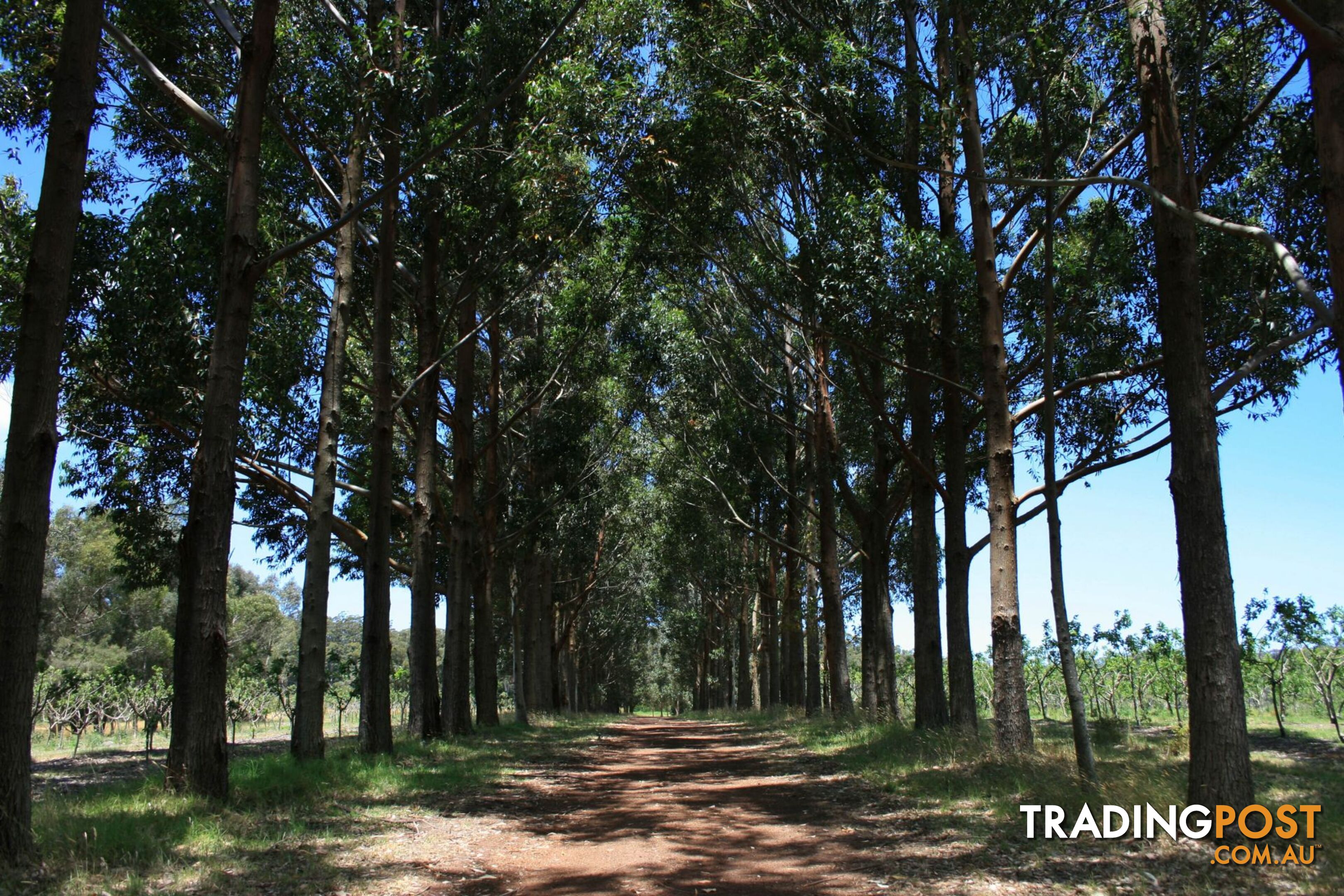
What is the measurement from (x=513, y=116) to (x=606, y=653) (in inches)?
2006

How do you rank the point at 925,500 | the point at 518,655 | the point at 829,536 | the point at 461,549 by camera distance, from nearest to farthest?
the point at 925,500 < the point at 461,549 < the point at 829,536 < the point at 518,655

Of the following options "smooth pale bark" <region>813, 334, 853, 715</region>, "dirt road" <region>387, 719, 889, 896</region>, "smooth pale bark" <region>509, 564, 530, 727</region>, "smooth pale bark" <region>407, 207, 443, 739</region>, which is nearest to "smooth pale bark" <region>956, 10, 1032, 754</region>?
"dirt road" <region>387, 719, 889, 896</region>

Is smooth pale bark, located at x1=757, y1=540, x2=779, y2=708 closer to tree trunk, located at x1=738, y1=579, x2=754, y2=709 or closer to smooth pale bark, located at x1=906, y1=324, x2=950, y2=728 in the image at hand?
tree trunk, located at x1=738, y1=579, x2=754, y2=709

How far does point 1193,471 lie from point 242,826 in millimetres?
7955

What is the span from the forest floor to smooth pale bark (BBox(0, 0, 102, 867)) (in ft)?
2.09

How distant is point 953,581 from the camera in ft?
42.5

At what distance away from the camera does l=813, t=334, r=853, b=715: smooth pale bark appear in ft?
62.0

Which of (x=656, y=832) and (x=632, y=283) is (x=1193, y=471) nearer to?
(x=656, y=832)

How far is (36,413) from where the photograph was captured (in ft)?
18.6

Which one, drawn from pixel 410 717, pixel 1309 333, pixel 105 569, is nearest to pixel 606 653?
pixel 105 569

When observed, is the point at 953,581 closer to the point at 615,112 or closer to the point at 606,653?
the point at 615,112

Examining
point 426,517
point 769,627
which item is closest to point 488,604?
point 426,517

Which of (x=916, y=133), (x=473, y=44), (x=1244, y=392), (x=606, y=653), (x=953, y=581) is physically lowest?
(x=606, y=653)

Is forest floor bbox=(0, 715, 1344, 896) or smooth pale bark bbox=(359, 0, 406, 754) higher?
smooth pale bark bbox=(359, 0, 406, 754)
